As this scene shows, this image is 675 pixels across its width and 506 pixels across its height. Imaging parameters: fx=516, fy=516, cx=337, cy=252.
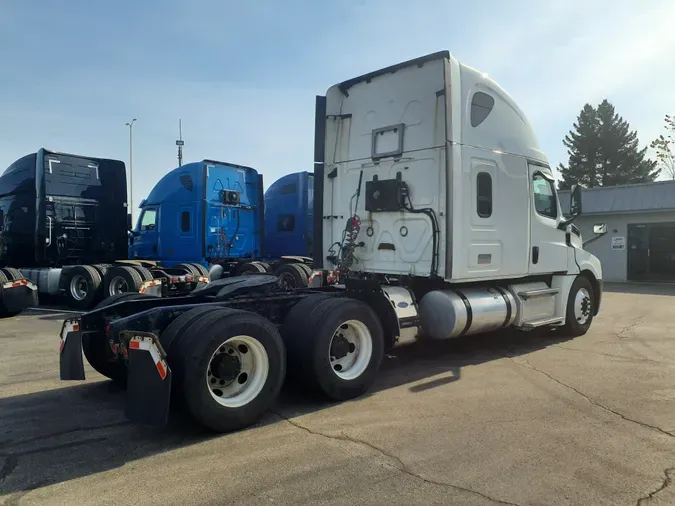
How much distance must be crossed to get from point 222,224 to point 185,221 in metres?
0.94

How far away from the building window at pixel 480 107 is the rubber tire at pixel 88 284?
967 cm

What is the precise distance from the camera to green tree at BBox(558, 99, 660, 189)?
5106 cm

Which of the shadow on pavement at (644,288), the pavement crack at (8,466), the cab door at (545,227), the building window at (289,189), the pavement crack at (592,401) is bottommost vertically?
the pavement crack at (8,466)

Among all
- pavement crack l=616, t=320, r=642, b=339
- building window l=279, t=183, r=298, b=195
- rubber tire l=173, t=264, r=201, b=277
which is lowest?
pavement crack l=616, t=320, r=642, b=339

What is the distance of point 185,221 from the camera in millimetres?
13383

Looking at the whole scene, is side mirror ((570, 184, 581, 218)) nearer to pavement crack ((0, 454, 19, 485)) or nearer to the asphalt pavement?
the asphalt pavement

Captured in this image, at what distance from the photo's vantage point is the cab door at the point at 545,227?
8.05m

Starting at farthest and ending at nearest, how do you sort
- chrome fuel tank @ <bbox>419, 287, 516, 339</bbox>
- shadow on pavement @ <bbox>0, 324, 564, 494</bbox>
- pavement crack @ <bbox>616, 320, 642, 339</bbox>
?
1. pavement crack @ <bbox>616, 320, 642, 339</bbox>
2. chrome fuel tank @ <bbox>419, 287, 516, 339</bbox>
3. shadow on pavement @ <bbox>0, 324, 564, 494</bbox>

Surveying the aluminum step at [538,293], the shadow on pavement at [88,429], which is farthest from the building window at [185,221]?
the aluminum step at [538,293]

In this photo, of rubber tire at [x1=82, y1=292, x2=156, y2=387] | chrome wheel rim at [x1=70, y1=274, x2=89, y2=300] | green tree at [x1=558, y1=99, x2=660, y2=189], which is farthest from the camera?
green tree at [x1=558, y1=99, x2=660, y2=189]

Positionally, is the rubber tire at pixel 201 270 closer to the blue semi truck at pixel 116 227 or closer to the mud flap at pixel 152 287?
the blue semi truck at pixel 116 227

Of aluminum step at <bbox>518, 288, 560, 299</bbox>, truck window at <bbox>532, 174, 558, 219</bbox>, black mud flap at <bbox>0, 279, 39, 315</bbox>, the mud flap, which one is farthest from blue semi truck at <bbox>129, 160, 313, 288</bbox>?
truck window at <bbox>532, 174, 558, 219</bbox>

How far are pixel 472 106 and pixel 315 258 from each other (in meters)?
3.20

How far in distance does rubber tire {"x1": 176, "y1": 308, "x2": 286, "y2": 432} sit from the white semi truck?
0.01 m
